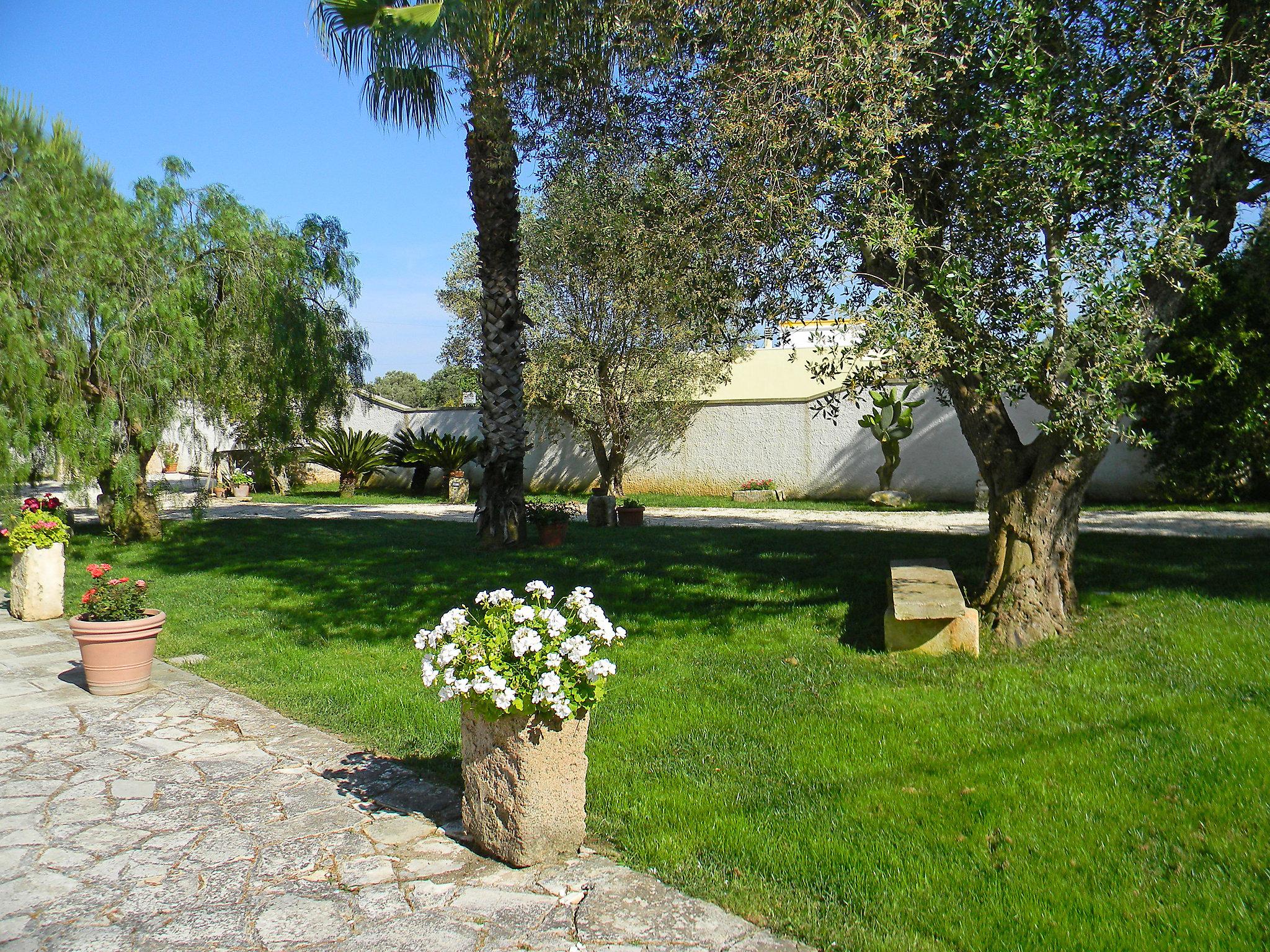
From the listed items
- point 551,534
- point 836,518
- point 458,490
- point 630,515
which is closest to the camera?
point 551,534

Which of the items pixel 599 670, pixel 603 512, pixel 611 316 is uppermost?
pixel 611 316

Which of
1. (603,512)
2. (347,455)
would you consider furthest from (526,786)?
(347,455)

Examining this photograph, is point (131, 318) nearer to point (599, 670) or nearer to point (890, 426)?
point (599, 670)

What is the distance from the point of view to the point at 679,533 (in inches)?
465

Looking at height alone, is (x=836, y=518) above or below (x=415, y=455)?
below

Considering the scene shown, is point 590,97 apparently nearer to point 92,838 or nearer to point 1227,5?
point 1227,5

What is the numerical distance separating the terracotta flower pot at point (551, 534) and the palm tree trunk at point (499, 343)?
0.78 feet

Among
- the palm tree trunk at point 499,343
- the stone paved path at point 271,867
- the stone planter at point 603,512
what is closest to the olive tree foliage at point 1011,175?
the stone paved path at point 271,867

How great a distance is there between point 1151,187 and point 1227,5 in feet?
4.48

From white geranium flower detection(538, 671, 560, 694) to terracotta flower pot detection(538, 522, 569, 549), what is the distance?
747cm

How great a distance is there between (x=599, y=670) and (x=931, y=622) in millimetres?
3301

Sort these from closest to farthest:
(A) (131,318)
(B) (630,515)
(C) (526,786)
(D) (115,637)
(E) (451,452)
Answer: (C) (526,786) < (D) (115,637) < (A) (131,318) < (B) (630,515) < (E) (451,452)

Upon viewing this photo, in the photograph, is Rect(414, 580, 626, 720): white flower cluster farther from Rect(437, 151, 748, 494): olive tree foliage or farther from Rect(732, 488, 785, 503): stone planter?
Rect(732, 488, 785, 503): stone planter

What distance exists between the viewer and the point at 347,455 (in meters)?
20.9
